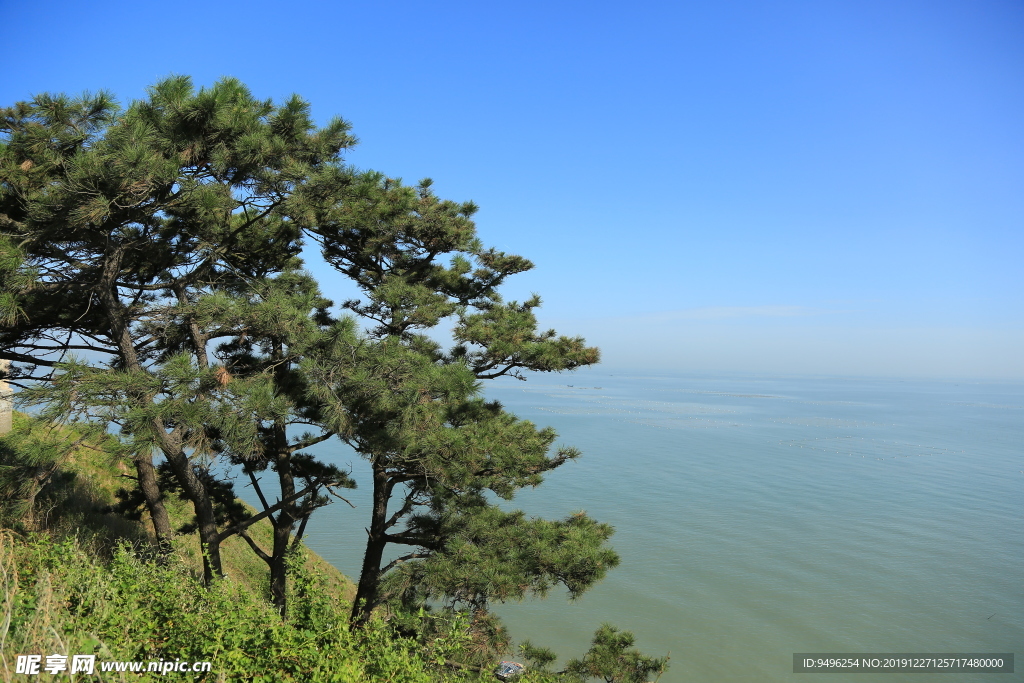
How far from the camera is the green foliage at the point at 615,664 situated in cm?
698

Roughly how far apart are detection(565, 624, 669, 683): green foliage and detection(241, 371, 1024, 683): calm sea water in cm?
406

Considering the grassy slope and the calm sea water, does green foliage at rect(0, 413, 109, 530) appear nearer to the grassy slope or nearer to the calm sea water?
the grassy slope

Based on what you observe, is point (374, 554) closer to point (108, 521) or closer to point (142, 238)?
point (108, 521)

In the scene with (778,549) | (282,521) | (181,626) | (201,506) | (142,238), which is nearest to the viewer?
(181,626)

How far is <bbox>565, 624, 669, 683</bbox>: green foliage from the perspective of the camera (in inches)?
275

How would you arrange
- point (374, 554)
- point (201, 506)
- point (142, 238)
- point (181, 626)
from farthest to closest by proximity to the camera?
point (374, 554) → point (201, 506) → point (142, 238) → point (181, 626)

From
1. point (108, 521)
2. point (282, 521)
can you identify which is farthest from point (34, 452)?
point (108, 521)

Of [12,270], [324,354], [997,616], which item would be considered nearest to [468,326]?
[324,354]

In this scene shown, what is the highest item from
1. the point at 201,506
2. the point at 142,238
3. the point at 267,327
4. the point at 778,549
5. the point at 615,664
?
the point at 142,238

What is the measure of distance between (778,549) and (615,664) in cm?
1173

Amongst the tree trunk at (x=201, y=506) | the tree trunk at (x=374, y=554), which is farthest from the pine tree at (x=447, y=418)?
the tree trunk at (x=201, y=506)

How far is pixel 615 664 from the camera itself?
7.02 metres

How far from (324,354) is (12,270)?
2.22 meters

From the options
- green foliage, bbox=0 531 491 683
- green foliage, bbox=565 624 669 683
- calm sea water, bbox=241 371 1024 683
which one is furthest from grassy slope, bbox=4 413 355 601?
green foliage, bbox=565 624 669 683
